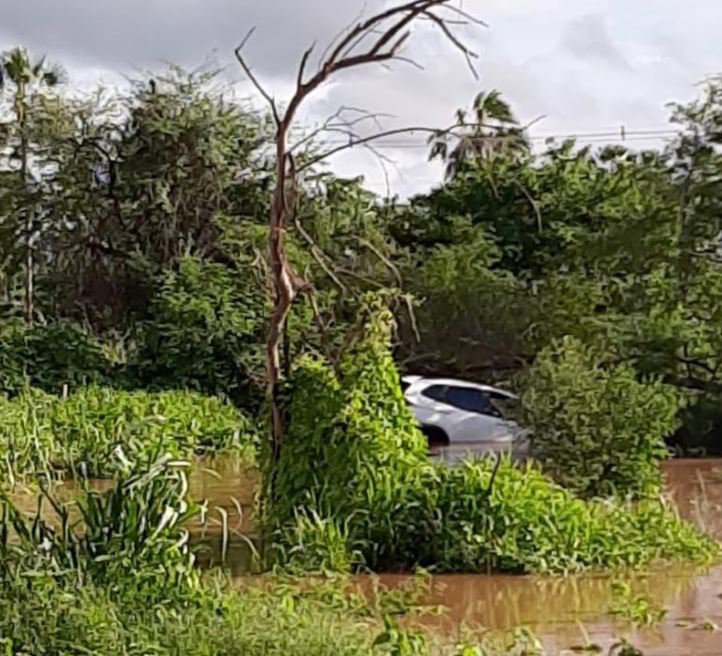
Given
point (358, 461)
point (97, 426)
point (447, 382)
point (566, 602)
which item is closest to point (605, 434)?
point (358, 461)

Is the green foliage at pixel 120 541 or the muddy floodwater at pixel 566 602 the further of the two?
the muddy floodwater at pixel 566 602

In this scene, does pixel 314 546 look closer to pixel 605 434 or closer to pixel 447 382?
Result: pixel 605 434

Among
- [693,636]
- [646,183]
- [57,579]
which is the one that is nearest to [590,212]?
[646,183]

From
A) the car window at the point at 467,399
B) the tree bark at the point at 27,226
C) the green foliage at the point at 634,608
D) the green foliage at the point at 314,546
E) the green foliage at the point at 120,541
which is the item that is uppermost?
the tree bark at the point at 27,226

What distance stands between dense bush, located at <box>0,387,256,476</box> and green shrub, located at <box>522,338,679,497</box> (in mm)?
3843

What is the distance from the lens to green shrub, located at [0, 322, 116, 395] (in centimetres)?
2289

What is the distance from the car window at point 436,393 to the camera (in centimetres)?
2092

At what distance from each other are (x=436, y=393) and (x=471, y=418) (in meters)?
0.71

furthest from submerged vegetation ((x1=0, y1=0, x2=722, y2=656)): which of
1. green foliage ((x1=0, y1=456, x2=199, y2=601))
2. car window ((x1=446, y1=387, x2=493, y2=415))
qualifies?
car window ((x1=446, y1=387, x2=493, y2=415))

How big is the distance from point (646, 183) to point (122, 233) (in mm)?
9906

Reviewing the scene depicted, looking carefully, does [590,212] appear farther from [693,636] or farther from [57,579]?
[57,579]

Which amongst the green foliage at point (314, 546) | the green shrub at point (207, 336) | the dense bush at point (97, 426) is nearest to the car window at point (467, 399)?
the dense bush at point (97, 426)

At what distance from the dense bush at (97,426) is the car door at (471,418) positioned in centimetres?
312

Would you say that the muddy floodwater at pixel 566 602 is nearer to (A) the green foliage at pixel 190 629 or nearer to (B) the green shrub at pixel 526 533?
(B) the green shrub at pixel 526 533
